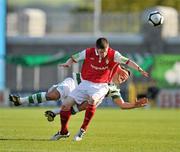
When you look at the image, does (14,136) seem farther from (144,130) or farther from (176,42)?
(176,42)

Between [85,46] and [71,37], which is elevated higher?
[71,37]

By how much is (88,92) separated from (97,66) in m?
0.56

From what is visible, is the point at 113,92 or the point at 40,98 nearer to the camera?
the point at 113,92

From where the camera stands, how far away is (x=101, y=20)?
5562cm

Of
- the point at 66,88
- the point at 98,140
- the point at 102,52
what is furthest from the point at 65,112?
the point at 102,52

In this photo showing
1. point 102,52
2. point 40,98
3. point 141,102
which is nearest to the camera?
point 102,52

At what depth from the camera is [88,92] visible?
56.4 feet

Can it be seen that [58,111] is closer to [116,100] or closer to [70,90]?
[70,90]

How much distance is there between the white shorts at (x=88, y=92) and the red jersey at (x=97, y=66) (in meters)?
0.10

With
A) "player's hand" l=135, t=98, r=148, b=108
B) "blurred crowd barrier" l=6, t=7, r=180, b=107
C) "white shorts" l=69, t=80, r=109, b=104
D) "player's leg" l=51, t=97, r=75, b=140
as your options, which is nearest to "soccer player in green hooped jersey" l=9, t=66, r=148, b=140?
"player's hand" l=135, t=98, r=148, b=108

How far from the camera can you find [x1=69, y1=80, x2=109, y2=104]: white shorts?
56.2 feet

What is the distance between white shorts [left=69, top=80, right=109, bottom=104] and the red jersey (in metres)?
0.10

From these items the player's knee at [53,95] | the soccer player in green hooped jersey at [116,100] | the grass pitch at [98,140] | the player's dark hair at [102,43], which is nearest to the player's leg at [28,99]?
the player's knee at [53,95]

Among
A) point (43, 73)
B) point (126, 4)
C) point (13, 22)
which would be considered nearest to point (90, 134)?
point (43, 73)
